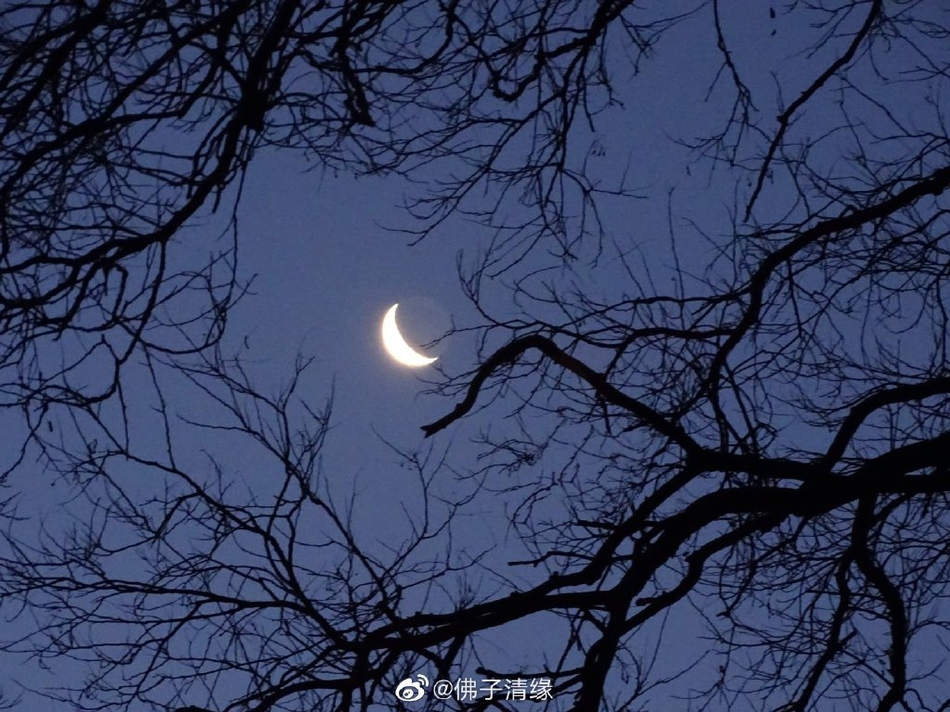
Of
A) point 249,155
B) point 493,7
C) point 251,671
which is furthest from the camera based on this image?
point 493,7

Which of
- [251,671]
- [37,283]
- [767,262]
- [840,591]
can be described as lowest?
[251,671]

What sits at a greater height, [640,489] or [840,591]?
[640,489]

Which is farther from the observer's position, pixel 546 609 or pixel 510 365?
pixel 510 365

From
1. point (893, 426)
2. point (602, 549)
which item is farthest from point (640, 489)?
point (893, 426)

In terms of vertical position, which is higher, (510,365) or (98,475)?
(510,365)

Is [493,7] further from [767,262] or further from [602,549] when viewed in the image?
[602,549]

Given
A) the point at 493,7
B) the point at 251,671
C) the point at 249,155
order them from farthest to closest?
the point at 493,7, the point at 251,671, the point at 249,155

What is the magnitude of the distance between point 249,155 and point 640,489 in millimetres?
2484

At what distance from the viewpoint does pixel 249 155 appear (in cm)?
436

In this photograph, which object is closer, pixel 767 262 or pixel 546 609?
pixel 546 609

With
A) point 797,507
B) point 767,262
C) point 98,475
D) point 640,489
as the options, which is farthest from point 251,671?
point 767,262

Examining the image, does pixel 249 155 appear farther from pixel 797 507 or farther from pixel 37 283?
pixel 797 507

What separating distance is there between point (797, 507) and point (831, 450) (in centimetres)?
33

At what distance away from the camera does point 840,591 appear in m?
5.45
